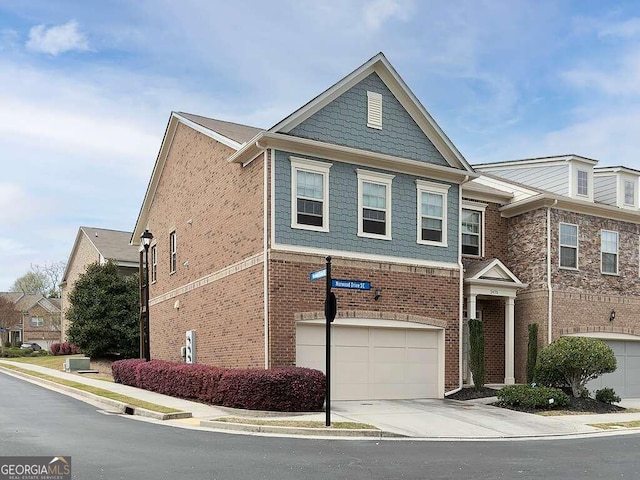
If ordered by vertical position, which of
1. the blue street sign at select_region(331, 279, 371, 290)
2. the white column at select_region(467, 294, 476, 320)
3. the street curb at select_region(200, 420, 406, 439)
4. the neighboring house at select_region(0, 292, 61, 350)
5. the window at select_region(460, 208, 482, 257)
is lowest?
the neighboring house at select_region(0, 292, 61, 350)

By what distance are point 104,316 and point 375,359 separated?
69.0 feet

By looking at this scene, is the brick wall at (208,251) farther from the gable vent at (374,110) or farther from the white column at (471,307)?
the white column at (471,307)

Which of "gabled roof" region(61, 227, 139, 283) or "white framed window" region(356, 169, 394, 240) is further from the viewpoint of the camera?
"gabled roof" region(61, 227, 139, 283)

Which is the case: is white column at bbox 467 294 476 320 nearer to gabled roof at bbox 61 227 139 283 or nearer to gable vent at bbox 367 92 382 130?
gable vent at bbox 367 92 382 130

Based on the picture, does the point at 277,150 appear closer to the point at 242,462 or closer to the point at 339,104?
the point at 339,104

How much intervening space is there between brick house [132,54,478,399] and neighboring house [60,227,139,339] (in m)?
21.7

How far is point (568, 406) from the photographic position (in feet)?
65.4

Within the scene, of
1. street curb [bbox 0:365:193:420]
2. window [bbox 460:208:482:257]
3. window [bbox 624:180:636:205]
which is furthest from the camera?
window [bbox 624:180:636:205]

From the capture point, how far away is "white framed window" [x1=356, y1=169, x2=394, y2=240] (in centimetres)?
2073

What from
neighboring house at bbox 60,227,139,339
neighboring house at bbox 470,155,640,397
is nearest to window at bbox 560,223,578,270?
neighboring house at bbox 470,155,640,397

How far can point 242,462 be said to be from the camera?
34.9ft

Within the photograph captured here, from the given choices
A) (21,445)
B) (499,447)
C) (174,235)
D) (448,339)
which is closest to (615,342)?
(448,339)

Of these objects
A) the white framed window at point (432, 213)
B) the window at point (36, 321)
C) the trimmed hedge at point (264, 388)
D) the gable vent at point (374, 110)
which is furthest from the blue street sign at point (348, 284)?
the window at point (36, 321)

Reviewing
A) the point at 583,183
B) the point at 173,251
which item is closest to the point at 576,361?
the point at 583,183
